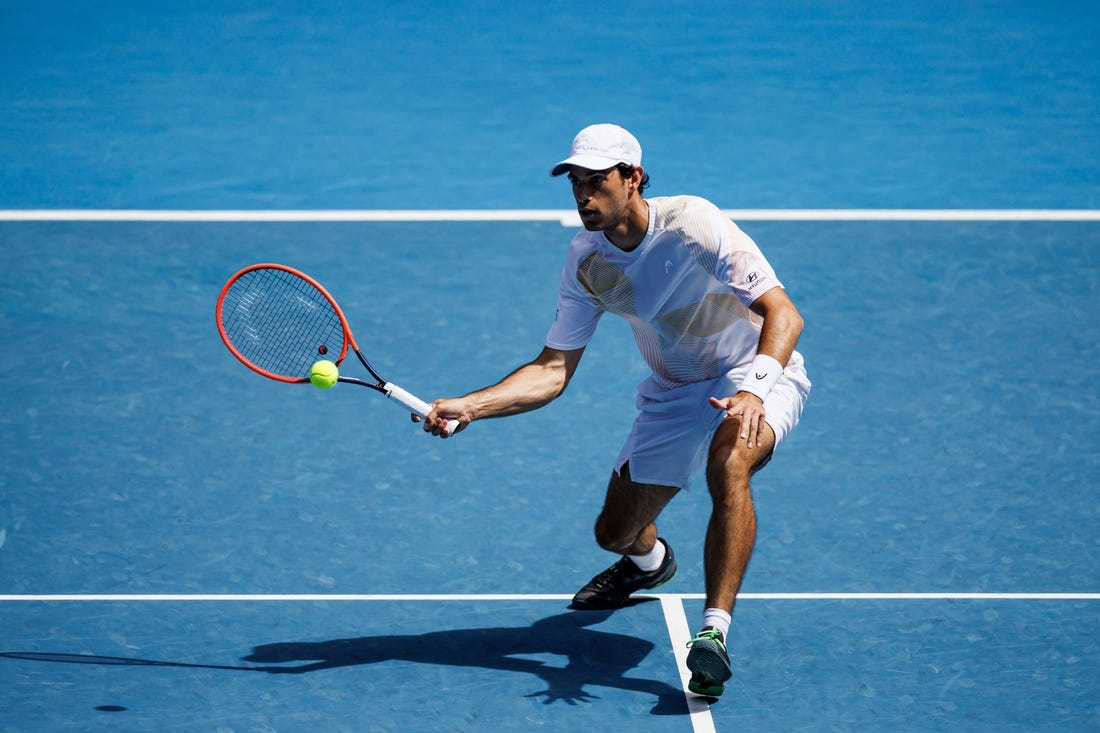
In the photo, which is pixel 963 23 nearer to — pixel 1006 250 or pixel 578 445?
pixel 1006 250

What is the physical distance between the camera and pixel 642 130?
10305 millimetres

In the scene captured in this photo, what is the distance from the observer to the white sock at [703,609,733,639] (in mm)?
4691

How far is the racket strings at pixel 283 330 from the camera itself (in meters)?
5.69

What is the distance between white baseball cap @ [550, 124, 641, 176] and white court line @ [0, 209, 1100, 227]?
407cm

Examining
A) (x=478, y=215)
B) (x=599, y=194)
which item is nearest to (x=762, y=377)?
(x=599, y=194)

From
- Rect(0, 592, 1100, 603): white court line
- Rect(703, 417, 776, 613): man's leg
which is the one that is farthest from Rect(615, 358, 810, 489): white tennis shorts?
Rect(0, 592, 1100, 603): white court line

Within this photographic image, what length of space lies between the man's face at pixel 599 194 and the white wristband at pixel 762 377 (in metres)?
0.65

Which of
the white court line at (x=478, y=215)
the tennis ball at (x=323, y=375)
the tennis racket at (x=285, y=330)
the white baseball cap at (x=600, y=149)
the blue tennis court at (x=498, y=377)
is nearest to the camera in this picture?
the white baseball cap at (x=600, y=149)

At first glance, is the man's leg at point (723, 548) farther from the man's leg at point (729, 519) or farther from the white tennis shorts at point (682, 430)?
the white tennis shorts at point (682, 430)

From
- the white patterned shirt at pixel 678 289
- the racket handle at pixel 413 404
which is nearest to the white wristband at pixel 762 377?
the white patterned shirt at pixel 678 289

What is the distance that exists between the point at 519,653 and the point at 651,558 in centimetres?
Result: 60

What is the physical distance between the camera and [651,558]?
5.44 m

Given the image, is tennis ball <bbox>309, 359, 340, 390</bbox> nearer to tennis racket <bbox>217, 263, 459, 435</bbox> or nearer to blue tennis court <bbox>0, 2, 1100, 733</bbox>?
tennis racket <bbox>217, 263, 459, 435</bbox>

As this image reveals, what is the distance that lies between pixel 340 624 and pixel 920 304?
3.77 metres
